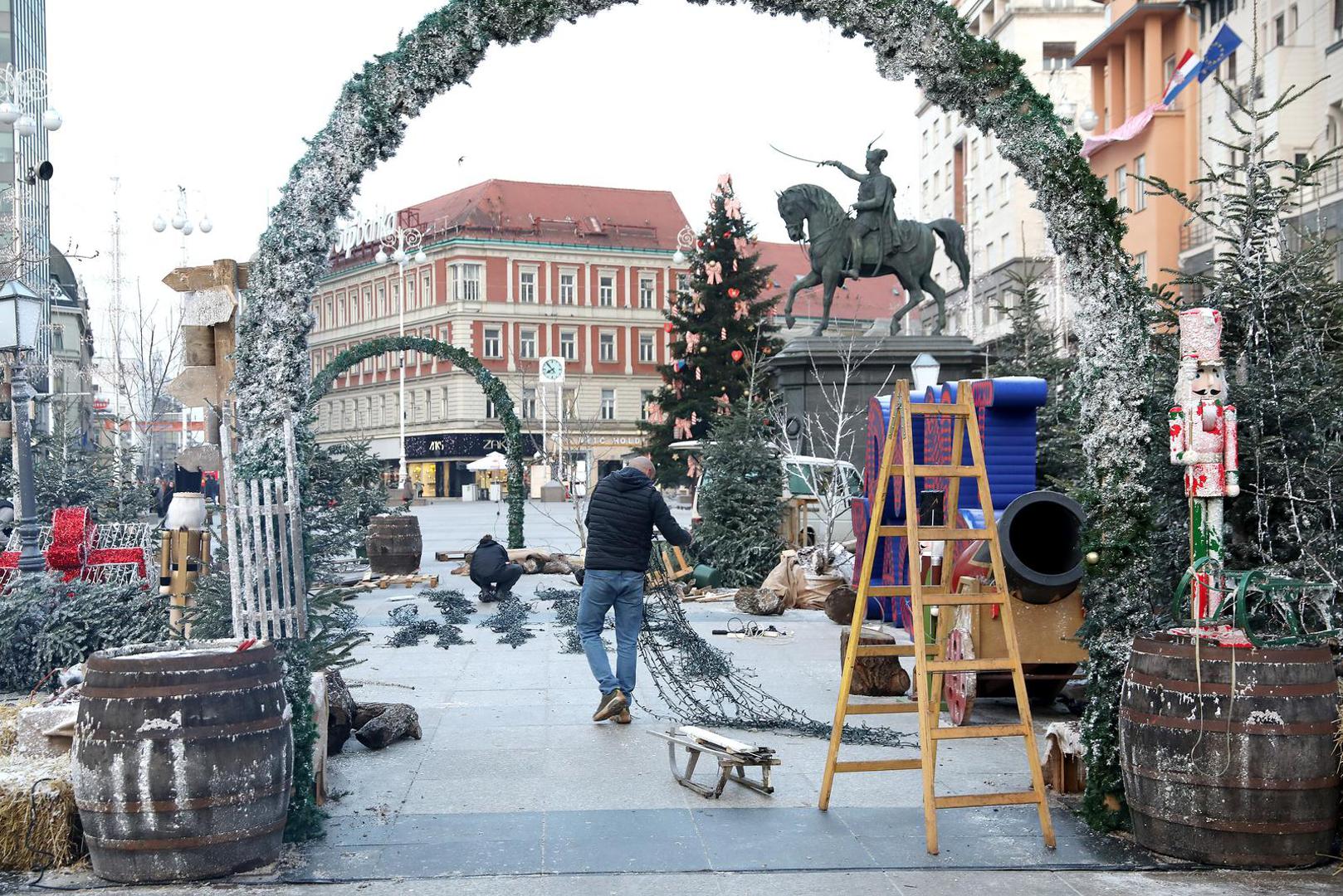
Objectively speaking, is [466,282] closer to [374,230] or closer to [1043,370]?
[374,230]

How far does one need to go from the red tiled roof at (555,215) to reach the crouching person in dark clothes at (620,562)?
67.7 m

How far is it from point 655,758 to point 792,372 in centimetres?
1551

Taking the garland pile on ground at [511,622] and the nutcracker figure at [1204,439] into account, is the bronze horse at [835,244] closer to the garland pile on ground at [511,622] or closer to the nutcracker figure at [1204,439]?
the garland pile on ground at [511,622]

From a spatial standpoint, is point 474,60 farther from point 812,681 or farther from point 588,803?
point 812,681

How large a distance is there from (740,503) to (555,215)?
6359 centimetres

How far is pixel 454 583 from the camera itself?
20094mm

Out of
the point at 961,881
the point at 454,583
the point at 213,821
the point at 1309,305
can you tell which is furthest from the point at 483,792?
the point at 454,583

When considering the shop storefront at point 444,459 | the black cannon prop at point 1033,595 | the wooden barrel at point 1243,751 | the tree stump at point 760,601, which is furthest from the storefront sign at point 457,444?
the wooden barrel at point 1243,751

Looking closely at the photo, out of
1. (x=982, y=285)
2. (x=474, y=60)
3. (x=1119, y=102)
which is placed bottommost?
(x=474, y=60)

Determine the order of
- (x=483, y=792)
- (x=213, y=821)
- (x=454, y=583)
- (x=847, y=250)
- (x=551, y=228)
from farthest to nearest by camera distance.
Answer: (x=551, y=228) < (x=847, y=250) < (x=454, y=583) < (x=483, y=792) < (x=213, y=821)

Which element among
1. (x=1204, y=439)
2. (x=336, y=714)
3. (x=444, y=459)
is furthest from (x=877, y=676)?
(x=444, y=459)

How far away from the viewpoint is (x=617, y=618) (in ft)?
30.4

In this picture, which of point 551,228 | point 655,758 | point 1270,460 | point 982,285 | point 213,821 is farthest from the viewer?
point 551,228

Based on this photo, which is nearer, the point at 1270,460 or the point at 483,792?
the point at 1270,460
